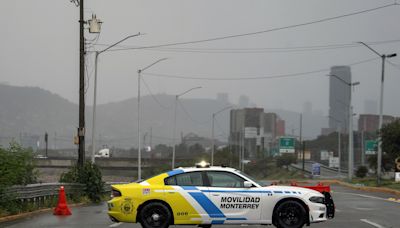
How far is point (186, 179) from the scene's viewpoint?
13.8m

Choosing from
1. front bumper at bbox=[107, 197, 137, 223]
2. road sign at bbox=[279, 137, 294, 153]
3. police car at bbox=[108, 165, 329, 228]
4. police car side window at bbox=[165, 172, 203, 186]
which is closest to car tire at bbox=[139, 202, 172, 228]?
police car at bbox=[108, 165, 329, 228]

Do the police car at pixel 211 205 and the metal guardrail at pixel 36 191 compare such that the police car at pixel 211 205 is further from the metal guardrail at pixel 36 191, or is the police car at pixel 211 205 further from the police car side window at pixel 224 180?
the metal guardrail at pixel 36 191

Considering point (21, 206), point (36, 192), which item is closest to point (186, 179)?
point (21, 206)

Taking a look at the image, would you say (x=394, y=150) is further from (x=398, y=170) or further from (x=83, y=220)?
(x=83, y=220)

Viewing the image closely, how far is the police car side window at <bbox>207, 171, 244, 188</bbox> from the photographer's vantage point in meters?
13.8

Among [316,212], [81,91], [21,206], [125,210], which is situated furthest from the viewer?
[81,91]

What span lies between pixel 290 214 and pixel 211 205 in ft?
5.80

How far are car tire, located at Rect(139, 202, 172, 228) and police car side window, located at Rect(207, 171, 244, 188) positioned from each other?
1208 mm

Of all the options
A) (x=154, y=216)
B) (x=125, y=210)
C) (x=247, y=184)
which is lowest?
(x=154, y=216)

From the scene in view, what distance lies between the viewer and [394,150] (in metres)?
54.1

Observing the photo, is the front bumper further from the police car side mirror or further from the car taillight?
the police car side mirror

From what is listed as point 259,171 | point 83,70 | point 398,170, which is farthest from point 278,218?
point 259,171

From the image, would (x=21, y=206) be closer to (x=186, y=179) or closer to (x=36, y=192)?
(x=36, y=192)

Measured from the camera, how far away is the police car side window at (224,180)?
13.8 m
